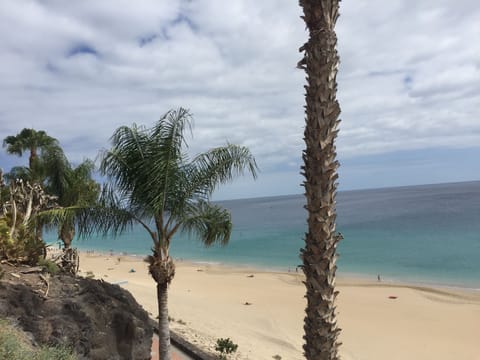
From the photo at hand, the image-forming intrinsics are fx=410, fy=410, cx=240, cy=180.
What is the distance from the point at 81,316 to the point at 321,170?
5.40m

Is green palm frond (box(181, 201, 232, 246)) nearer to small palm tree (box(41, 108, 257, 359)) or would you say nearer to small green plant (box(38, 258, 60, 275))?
small palm tree (box(41, 108, 257, 359))

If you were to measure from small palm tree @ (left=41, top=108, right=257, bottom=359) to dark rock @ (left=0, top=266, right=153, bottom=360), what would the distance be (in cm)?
69

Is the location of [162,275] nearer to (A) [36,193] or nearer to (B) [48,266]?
(B) [48,266]

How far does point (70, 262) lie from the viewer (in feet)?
41.3

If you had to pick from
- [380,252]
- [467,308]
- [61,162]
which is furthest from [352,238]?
[61,162]

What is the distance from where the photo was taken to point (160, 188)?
8469 mm

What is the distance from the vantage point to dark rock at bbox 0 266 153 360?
7.01 meters

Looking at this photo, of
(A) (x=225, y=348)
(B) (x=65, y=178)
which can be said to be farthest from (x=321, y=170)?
(B) (x=65, y=178)

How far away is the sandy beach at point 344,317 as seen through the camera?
574 inches

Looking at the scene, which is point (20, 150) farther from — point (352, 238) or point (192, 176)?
point (352, 238)

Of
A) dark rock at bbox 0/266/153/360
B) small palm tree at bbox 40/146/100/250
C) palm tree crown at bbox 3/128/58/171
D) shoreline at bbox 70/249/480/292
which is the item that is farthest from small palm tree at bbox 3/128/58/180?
shoreline at bbox 70/249/480/292

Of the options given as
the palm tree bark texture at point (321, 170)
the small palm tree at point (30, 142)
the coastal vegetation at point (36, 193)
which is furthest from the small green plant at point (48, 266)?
the small palm tree at point (30, 142)

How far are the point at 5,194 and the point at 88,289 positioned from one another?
5.88 m

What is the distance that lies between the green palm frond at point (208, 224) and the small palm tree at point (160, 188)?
23 millimetres
